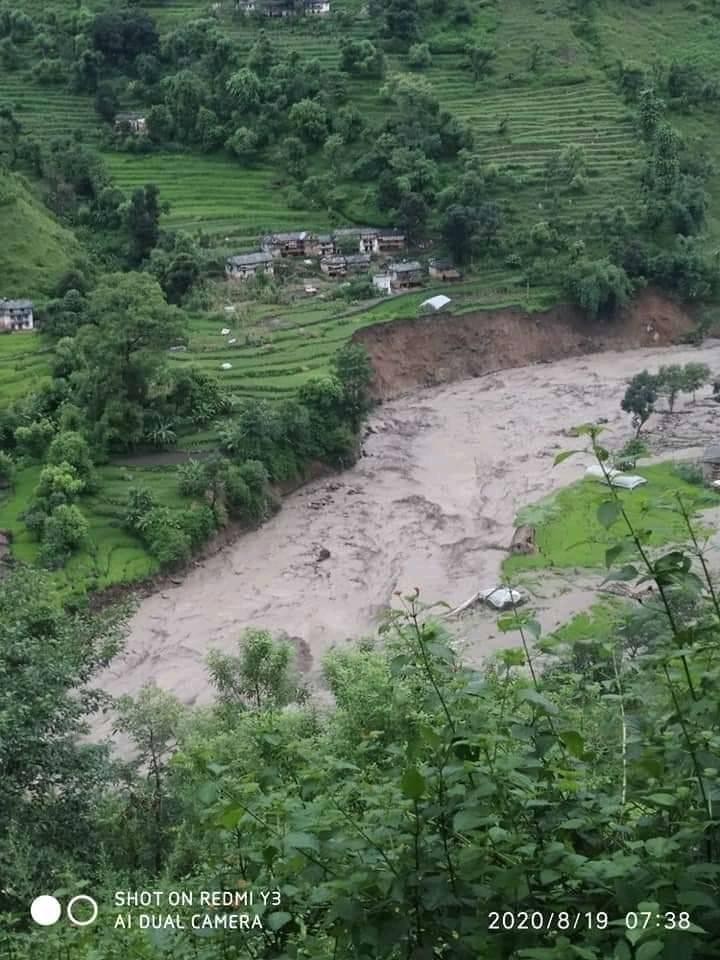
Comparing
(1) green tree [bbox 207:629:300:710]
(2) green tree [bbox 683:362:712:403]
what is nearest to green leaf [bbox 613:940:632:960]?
(1) green tree [bbox 207:629:300:710]

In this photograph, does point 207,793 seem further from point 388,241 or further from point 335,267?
point 388,241

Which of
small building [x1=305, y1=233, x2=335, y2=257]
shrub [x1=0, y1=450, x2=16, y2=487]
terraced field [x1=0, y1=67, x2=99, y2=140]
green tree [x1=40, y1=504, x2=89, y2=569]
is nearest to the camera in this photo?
green tree [x1=40, y1=504, x2=89, y2=569]

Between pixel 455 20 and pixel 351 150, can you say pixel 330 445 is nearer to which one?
pixel 351 150

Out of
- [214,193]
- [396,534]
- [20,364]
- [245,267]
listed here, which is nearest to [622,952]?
[396,534]

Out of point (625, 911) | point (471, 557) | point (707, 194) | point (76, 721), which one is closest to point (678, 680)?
point (625, 911)
